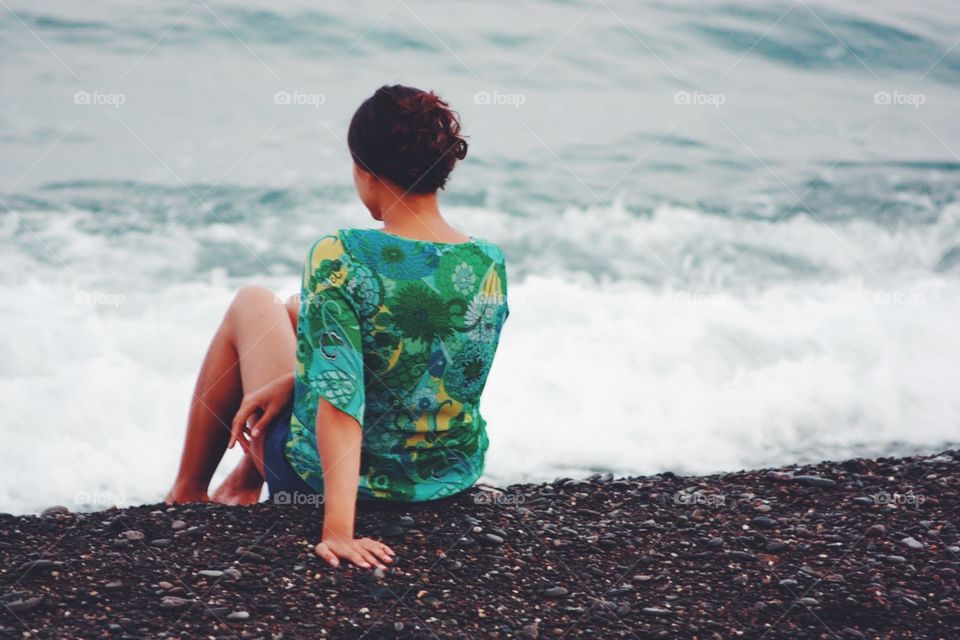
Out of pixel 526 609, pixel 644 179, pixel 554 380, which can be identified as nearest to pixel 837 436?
pixel 554 380

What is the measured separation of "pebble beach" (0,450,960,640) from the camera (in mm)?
2969

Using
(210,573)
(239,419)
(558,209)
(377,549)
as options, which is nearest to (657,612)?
(377,549)

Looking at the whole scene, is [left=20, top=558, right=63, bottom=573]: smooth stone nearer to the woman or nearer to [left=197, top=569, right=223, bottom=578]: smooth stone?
[left=197, top=569, right=223, bottom=578]: smooth stone

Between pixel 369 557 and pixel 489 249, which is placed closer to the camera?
pixel 369 557

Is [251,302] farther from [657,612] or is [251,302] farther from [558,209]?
[558,209]

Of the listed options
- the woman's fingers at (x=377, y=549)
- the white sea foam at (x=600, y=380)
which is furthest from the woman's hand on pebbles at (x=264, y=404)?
the white sea foam at (x=600, y=380)

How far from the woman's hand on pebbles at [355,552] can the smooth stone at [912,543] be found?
181cm

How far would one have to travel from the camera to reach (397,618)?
2984 millimetres

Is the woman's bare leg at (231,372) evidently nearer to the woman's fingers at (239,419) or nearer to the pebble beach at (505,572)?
the woman's fingers at (239,419)

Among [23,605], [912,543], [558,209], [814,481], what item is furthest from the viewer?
[558,209]

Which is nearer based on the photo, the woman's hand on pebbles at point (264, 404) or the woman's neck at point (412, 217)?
the woman's neck at point (412, 217)

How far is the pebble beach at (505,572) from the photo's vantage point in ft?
9.74

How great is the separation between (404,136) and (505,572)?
1373mm

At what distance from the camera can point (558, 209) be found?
1178 cm
